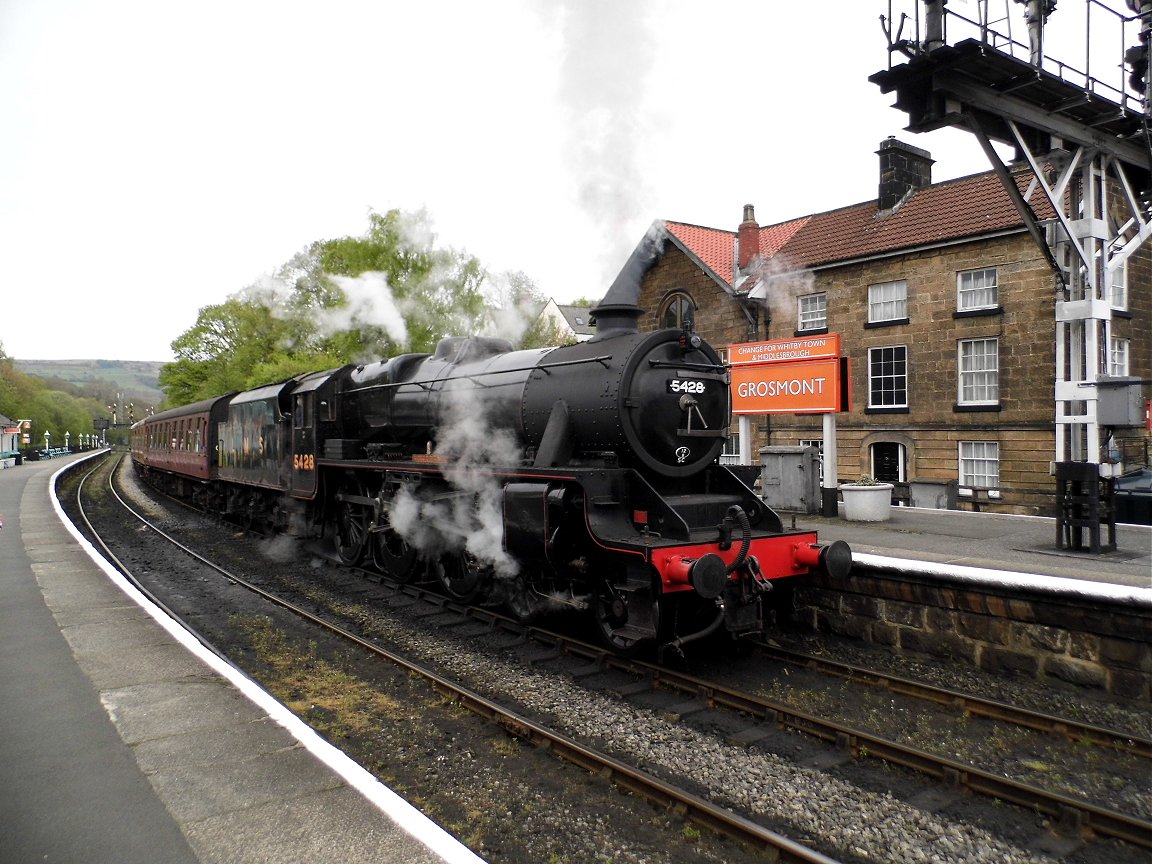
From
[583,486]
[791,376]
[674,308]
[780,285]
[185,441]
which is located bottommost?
[583,486]

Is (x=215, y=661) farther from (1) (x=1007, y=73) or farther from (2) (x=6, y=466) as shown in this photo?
(2) (x=6, y=466)

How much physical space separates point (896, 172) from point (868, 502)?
11.4 metres

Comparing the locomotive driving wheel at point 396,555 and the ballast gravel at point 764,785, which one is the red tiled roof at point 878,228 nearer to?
the locomotive driving wheel at point 396,555

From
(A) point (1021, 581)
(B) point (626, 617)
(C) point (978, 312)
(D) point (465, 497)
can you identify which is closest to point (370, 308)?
(D) point (465, 497)

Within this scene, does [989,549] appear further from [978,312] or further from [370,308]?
[370,308]

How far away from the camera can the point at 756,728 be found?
218 inches

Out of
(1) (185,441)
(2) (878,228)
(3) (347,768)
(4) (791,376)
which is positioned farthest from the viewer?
(1) (185,441)

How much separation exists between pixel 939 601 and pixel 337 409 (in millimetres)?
8352

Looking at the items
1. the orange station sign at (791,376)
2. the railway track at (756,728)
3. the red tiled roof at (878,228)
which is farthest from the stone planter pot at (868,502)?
the red tiled roof at (878,228)

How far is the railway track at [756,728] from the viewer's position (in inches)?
164

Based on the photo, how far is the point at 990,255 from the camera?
54.1ft

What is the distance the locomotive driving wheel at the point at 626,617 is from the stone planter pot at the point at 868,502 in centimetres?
644

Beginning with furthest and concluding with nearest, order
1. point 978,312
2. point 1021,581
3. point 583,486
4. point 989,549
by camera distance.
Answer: point 978,312 < point 989,549 < point 1021,581 < point 583,486

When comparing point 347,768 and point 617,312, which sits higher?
point 617,312
